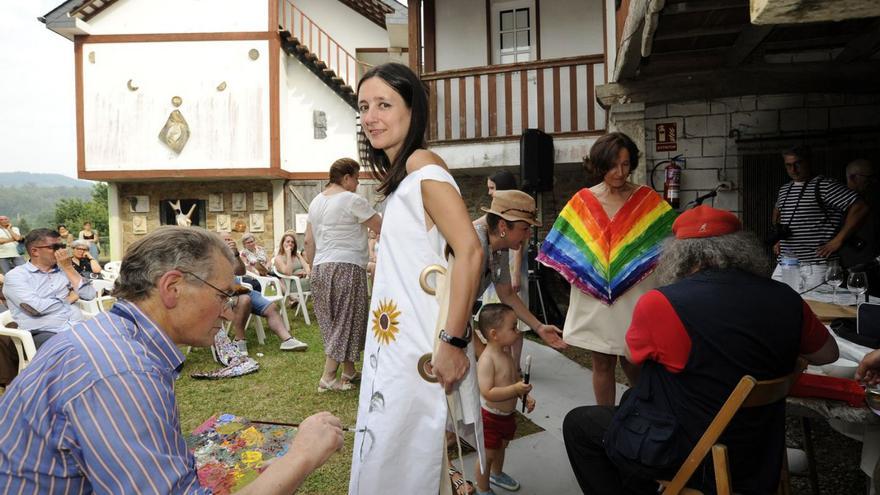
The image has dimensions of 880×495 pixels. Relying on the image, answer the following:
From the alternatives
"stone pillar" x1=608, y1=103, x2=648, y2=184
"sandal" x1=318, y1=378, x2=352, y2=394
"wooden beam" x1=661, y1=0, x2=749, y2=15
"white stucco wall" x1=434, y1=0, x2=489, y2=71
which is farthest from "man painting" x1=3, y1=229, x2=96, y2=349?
"white stucco wall" x1=434, y1=0, x2=489, y2=71

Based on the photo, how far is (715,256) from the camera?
173 centimetres

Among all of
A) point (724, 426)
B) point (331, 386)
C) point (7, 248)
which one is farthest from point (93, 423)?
point (7, 248)

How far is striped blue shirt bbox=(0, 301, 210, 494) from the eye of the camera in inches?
37.2

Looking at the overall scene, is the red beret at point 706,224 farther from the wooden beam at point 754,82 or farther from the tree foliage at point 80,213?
the tree foliage at point 80,213

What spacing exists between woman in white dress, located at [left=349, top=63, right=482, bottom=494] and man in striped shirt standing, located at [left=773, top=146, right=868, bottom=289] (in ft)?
11.5

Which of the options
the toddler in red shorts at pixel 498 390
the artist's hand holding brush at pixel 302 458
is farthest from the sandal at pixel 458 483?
the toddler in red shorts at pixel 498 390

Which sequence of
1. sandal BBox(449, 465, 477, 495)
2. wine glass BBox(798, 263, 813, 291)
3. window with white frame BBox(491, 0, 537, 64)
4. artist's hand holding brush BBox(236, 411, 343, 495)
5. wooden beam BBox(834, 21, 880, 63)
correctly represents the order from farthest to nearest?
window with white frame BBox(491, 0, 537, 64)
wooden beam BBox(834, 21, 880, 63)
wine glass BBox(798, 263, 813, 291)
sandal BBox(449, 465, 477, 495)
artist's hand holding brush BBox(236, 411, 343, 495)

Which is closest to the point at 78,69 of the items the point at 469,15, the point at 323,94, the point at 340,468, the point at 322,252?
the point at 323,94

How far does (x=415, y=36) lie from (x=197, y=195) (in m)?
8.23

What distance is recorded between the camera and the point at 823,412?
1.77 metres

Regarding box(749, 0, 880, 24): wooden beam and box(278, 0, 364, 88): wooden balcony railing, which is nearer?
box(749, 0, 880, 24): wooden beam

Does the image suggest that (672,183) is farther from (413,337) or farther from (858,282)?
(413,337)

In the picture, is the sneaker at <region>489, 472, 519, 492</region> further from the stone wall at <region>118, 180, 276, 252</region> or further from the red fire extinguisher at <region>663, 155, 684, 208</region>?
the stone wall at <region>118, 180, 276, 252</region>

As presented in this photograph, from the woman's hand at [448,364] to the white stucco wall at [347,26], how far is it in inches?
565
